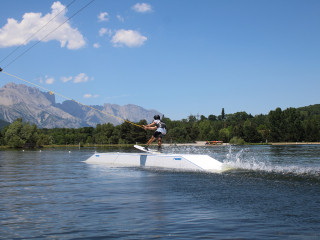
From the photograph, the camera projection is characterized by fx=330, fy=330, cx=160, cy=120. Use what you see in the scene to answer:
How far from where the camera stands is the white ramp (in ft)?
60.7

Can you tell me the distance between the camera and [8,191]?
1164 centimetres

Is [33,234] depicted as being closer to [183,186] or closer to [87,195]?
[87,195]

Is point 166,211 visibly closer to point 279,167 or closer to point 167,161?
point 279,167

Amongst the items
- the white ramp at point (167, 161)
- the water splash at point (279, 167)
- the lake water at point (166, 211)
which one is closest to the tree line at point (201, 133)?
the white ramp at point (167, 161)

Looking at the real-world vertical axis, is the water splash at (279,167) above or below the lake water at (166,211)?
above

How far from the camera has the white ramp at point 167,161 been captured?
18516 mm

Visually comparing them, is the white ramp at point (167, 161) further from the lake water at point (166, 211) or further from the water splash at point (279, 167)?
the lake water at point (166, 211)

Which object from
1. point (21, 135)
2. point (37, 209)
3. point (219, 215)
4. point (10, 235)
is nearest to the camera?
point (10, 235)

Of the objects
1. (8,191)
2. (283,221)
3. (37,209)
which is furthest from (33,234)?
(8,191)

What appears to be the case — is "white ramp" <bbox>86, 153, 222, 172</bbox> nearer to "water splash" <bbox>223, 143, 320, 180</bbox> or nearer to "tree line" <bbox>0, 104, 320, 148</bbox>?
"water splash" <bbox>223, 143, 320, 180</bbox>

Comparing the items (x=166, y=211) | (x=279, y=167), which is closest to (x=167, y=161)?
(x=279, y=167)

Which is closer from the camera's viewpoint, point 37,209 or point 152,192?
point 37,209

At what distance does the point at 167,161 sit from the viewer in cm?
2031

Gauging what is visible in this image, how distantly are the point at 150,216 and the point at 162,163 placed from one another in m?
13.3
